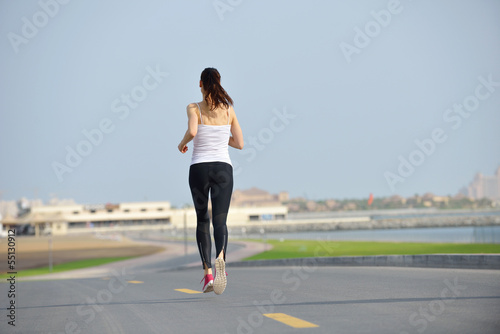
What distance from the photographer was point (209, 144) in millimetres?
7363

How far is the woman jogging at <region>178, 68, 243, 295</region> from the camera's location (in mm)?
7301

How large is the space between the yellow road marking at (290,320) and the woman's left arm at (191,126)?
226 centimetres

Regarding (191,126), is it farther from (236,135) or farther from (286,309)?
(286,309)

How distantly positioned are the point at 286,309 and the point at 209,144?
206 cm

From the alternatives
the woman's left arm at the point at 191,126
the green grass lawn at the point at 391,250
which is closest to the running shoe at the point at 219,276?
the woman's left arm at the point at 191,126

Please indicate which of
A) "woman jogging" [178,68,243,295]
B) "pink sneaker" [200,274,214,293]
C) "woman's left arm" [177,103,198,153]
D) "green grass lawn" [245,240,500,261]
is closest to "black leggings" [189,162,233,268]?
"woman jogging" [178,68,243,295]

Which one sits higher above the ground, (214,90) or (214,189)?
(214,90)

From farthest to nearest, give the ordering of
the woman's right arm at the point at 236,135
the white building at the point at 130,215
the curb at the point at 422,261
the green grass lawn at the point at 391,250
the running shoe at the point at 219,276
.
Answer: the white building at the point at 130,215, the green grass lawn at the point at 391,250, the curb at the point at 422,261, the woman's right arm at the point at 236,135, the running shoe at the point at 219,276

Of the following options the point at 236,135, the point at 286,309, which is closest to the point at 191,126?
the point at 236,135

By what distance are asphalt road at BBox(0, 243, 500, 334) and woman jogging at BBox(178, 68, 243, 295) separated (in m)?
0.87

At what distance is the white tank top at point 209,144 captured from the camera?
289 inches

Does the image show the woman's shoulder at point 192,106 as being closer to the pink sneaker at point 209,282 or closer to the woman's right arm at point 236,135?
the woman's right arm at point 236,135

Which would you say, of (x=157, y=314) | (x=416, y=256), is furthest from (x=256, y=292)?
(x=416, y=256)

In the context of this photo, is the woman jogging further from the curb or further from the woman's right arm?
the curb
